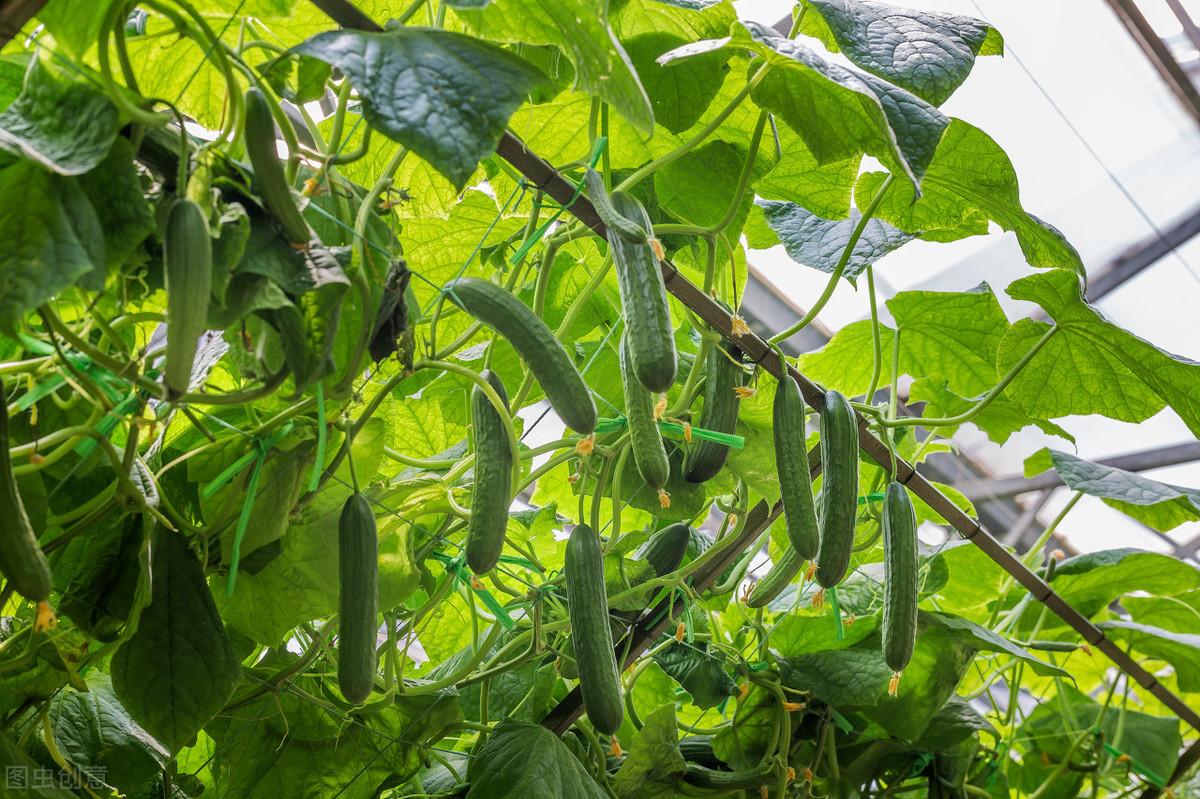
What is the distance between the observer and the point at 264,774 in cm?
108

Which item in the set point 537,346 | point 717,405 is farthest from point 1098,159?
point 537,346

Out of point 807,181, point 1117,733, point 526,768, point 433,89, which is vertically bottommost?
point 1117,733

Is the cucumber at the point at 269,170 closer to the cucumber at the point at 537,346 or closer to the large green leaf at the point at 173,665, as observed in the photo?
the cucumber at the point at 537,346

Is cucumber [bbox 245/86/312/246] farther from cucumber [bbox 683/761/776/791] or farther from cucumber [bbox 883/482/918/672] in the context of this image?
cucumber [bbox 683/761/776/791]

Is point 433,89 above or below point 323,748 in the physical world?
above

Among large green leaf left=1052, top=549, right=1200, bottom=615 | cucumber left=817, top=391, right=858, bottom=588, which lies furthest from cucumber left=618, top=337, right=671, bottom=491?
large green leaf left=1052, top=549, right=1200, bottom=615

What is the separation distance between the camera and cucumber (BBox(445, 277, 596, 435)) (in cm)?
75

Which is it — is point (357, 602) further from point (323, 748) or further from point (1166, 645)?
point (1166, 645)

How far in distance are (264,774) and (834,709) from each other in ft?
2.20

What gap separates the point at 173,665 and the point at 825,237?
33.3 inches

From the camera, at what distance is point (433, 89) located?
0.63 meters

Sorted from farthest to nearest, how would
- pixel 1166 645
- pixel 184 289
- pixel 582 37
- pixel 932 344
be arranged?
pixel 1166 645
pixel 932 344
pixel 582 37
pixel 184 289

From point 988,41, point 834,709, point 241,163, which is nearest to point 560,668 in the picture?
point 834,709

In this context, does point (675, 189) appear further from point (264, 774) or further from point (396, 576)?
point (264, 774)
